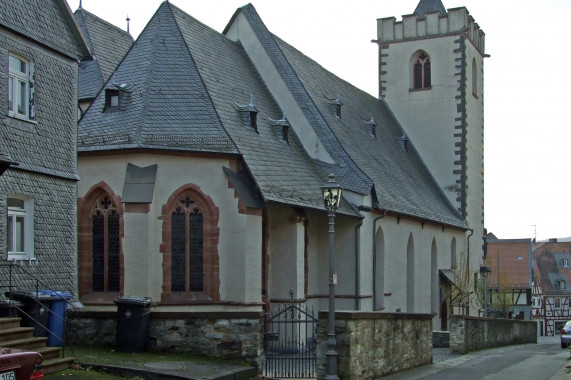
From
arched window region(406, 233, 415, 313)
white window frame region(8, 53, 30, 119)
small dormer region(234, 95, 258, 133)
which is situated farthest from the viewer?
arched window region(406, 233, 415, 313)

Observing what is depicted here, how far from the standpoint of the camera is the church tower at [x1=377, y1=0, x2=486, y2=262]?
43.8m

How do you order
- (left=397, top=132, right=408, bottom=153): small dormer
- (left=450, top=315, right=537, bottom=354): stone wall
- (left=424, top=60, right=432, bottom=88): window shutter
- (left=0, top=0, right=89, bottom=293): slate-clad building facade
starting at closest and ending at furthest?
(left=0, top=0, right=89, bottom=293): slate-clad building facade
(left=450, top=315, right=537, bottom=354): stone wall
(left=397, top=132, right=408, bottom=153): small dormer
(left=424, top=60, right=432, bottom=88): window shutter

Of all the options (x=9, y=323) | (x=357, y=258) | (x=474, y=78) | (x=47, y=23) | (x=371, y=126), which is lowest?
(x=9, y=323)

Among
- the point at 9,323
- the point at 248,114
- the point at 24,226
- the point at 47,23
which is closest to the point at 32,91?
the point at 47,23

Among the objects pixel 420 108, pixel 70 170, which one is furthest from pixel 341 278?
pixel 420 108

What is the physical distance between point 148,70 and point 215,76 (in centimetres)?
264

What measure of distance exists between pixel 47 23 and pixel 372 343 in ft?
31.9

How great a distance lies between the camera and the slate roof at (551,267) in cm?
9106

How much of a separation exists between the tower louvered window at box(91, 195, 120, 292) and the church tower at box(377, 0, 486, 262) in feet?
77.9

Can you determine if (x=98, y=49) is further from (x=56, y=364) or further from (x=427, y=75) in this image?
(x=427, y=75)

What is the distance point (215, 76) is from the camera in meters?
27.5

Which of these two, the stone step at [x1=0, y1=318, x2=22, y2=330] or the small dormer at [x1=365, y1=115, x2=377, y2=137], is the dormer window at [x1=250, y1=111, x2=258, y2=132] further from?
the stone step at [x1=0, y1=318, x2=22, y2=330]

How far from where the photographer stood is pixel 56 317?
16.2 metres

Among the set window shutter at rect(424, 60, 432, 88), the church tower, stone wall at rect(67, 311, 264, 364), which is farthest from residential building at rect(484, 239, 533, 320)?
stone wall at rect(67, 311, 264, 364)
